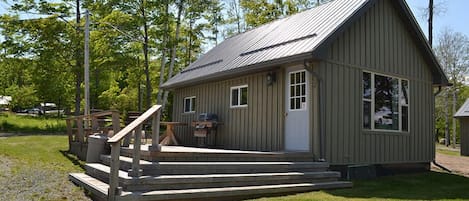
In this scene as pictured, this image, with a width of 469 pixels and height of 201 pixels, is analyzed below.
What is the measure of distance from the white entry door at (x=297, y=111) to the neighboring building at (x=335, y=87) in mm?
21

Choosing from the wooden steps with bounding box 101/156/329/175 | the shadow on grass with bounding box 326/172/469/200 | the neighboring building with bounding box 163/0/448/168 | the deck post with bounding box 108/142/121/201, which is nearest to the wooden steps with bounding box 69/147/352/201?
the wooden steps with bounding box 101/156/329/175

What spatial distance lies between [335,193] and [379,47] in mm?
4427

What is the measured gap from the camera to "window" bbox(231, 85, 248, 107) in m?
9.63

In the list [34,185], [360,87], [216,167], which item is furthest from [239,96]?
[34,185]

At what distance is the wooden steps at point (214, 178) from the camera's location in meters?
5.23

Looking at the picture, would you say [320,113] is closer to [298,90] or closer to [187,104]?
[298,90]

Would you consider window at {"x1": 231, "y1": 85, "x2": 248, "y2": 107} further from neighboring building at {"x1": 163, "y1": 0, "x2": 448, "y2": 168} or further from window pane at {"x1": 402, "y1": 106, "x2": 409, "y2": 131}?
window pane at {"x1": 402, "y1": 106, "x2": 409, "y2": 131}

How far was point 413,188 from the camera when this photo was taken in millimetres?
7344

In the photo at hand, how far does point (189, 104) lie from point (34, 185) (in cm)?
653

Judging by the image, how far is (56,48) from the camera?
19.6 m

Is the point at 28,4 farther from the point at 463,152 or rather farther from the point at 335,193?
the point at 463,152

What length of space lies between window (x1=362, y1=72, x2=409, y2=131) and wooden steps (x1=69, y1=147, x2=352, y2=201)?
2.08 m

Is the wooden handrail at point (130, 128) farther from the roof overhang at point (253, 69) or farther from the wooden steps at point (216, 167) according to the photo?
the roof overhang at point (253, 69)

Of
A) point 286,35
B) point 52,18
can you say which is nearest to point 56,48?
point 52,18
